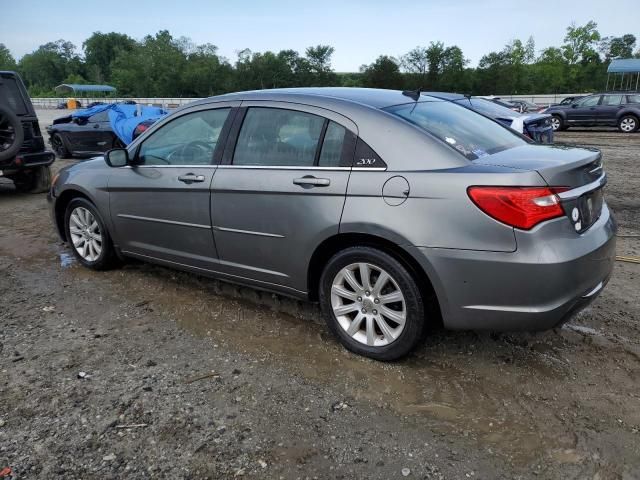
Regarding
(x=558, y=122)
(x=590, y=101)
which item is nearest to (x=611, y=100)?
(x=590, y=101)

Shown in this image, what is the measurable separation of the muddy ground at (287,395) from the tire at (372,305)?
0.46 ft

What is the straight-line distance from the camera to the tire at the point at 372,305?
10.1 feet

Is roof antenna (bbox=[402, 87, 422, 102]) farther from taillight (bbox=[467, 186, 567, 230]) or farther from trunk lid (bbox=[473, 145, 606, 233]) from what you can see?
taillight (bbox=[467, 186, 567, 230])

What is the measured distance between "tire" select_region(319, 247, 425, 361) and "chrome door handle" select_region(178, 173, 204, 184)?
3.98 ft

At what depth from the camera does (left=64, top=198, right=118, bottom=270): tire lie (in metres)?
4.84

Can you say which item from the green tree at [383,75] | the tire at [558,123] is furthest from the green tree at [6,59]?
the tire at [558,123]

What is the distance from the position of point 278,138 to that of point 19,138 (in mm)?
5714

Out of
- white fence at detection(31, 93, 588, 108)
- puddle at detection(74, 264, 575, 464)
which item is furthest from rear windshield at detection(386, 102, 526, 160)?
white fence at detection(31, 93, 588, 108)

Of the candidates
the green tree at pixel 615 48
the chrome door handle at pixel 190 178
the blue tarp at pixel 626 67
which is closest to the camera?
the chrome door handle at pixel 190 178

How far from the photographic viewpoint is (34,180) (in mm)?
9219

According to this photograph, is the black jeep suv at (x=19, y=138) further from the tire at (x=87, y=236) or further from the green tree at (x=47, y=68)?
the green tree at (x=47, y=68)

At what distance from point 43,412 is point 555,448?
2.62m

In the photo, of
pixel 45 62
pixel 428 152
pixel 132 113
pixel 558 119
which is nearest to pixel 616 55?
pixel 558 119

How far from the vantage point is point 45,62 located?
408ft
